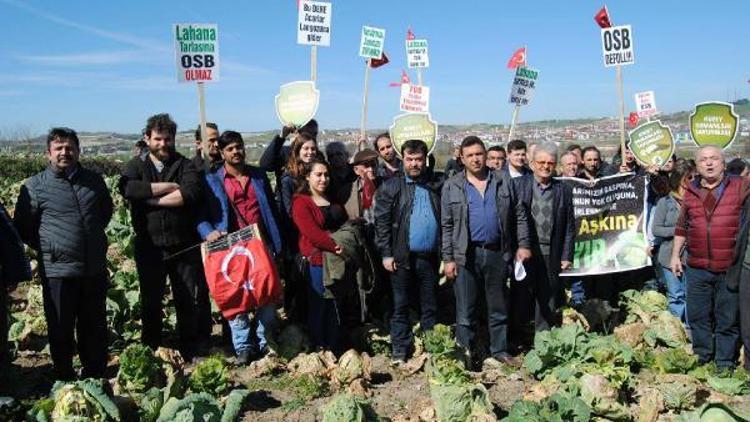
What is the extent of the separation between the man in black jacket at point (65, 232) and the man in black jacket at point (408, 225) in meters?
2.63

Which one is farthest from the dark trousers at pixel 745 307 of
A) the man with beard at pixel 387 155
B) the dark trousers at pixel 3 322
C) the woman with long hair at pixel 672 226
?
the dark trousers at pixel 3 322

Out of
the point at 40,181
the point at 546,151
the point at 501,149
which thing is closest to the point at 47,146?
the point at 40,181

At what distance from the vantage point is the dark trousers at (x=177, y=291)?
6078 mm

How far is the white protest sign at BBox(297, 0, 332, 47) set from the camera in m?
8.83

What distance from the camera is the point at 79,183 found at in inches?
215

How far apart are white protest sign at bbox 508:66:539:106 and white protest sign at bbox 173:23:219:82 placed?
5595 millimetres

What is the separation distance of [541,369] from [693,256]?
1904 mm

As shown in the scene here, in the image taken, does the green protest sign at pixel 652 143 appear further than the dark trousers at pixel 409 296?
Yes

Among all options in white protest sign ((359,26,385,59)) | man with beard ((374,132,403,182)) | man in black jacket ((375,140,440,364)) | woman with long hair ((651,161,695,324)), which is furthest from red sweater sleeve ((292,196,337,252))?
white protest sign ((359,26,385,59))

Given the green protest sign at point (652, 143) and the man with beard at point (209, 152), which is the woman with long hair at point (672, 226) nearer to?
the green protest sign at point (652, 143)

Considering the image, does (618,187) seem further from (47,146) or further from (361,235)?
(47,146)

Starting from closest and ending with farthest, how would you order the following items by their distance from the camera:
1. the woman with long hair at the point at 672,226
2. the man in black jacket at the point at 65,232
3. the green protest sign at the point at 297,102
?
the man in black jacket at the point at 65,232, the woman with long hair at the point at 672,226, the green protest sign at the point at 297,102

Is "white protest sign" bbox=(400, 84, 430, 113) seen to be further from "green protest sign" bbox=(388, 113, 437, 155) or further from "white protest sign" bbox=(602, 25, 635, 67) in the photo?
"white protest sign" bbox=(602, 25, 635, 67)

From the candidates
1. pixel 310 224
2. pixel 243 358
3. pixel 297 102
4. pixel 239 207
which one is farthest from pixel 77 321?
pixel 297 102
